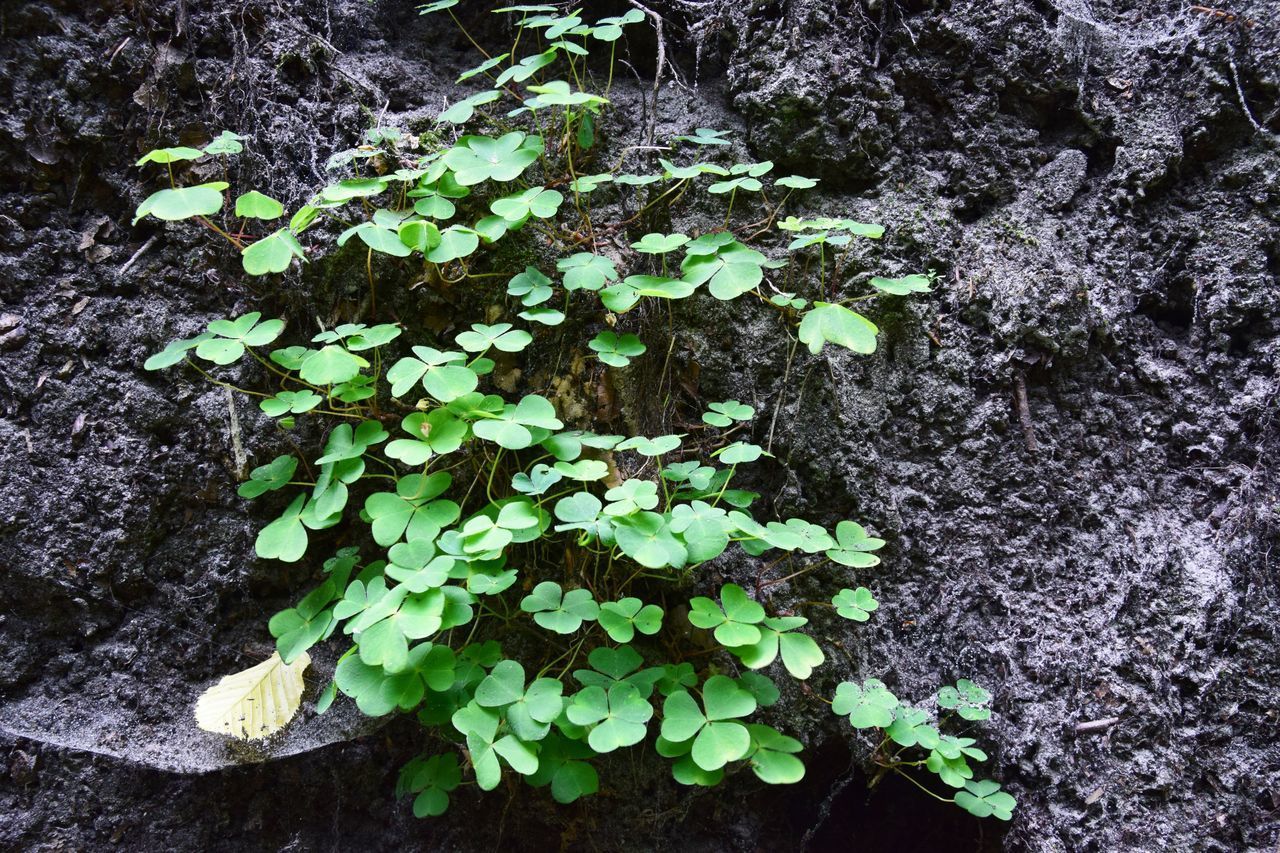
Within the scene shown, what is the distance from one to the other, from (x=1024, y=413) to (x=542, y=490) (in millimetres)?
1163

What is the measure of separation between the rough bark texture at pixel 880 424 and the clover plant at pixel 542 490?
0.10 metres

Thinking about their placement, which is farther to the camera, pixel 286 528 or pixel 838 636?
pixel 838 636

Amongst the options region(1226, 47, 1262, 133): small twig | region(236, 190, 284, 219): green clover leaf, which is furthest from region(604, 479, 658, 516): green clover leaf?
region(1226, 47, 1262, 133): small twig

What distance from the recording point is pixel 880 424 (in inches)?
70.9

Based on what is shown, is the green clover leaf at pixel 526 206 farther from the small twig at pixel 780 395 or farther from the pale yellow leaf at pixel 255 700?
the pale yellow leaf at pixel 255 700

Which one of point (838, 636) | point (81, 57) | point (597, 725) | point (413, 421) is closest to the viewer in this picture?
point (597, 725)

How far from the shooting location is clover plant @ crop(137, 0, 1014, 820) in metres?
1.47

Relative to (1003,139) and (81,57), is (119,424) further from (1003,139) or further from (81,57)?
(1003,139)

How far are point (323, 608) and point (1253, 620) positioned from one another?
2.04 meters

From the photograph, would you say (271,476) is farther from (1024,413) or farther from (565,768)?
(1024,413)

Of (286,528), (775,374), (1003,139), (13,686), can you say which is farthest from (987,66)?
(13,686)

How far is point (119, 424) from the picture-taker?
5.82 ft

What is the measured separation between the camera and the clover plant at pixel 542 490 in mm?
1470

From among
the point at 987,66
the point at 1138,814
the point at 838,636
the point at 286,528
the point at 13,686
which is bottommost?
the point at 13,686
